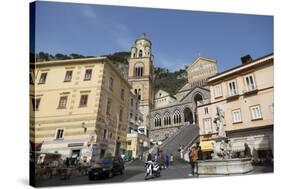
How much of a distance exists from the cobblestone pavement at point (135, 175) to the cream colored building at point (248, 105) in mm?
1061

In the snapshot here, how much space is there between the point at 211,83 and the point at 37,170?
30.7ft

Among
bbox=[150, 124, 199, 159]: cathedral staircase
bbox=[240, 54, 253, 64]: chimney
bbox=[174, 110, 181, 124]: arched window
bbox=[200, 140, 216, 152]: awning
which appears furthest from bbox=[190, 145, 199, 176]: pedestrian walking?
bbox=[174, 110, 181, 124]: arched window

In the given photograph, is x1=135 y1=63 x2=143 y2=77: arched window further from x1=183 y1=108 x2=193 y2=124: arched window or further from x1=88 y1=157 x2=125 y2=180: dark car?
x1=88 y1=157 x2=125 y2=180: dark car

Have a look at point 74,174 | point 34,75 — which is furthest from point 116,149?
point 34,75

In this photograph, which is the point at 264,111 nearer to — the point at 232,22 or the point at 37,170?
the point at 232,22

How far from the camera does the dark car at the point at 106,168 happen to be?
25.8 feet

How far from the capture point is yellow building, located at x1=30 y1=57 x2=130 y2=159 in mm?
7629

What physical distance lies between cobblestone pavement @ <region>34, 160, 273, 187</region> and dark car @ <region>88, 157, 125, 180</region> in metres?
0.17

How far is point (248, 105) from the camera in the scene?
1112 centimetres

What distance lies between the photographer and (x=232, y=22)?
10117 mm

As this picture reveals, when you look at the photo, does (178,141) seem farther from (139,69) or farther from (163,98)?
(163,98)

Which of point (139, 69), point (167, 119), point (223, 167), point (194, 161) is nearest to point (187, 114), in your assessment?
point (167, 119)

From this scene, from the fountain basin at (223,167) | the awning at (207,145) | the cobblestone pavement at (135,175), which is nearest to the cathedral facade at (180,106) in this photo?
the awning at (207,145)

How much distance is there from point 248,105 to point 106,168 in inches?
272
